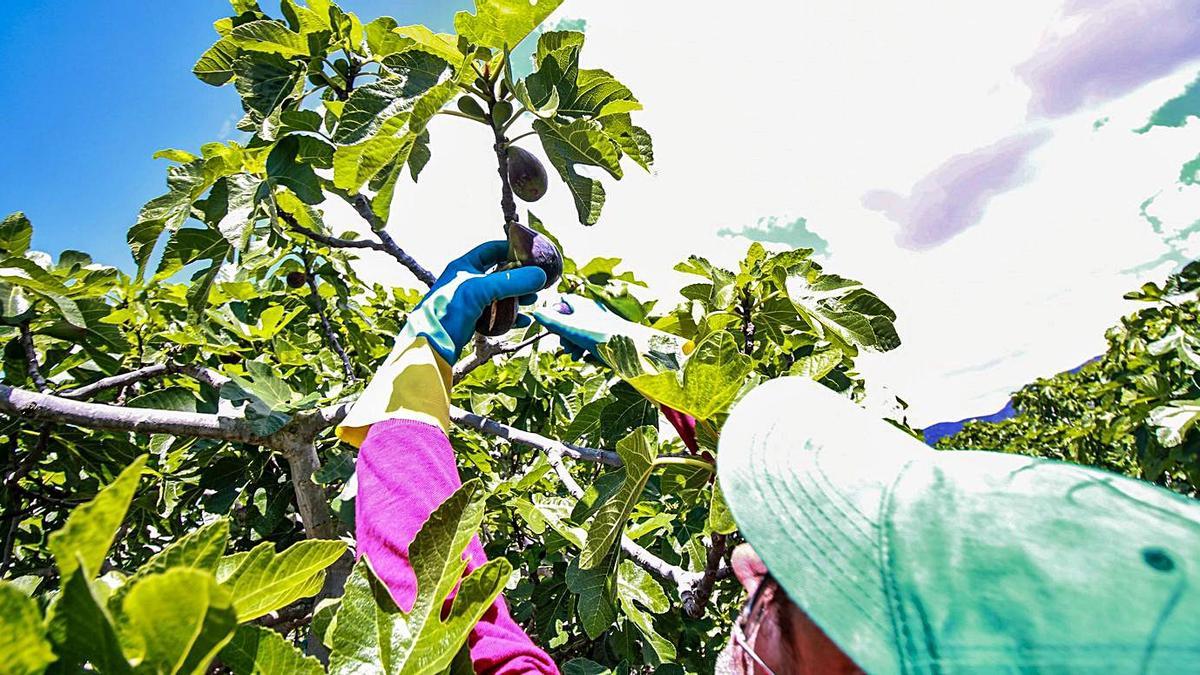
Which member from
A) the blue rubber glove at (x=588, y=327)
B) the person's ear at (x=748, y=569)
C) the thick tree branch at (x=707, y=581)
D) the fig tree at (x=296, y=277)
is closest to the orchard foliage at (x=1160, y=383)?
the thick tree branch at (x=707, y=581)

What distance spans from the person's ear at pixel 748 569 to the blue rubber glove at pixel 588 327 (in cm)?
56

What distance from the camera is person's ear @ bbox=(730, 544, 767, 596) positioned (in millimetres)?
802

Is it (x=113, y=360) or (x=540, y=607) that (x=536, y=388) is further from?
(x=113, y=360)

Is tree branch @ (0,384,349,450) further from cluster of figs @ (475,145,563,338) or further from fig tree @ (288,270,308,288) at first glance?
fig tree @ (288,270,308,288)

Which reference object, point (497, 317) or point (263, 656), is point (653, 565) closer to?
point (497, 317)

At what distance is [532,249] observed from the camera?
66.5 inches

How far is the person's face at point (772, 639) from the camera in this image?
627mm

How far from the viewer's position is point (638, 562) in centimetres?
164

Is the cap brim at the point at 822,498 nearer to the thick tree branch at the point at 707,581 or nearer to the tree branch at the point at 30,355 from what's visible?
the thick tree branch at the point at 707,581

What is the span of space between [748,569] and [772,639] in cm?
12

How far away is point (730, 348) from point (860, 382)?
1.48m

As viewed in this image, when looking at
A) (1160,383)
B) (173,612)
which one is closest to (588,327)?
(173,612)

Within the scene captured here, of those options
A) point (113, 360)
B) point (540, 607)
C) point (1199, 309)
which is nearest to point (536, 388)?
point (540, 607)

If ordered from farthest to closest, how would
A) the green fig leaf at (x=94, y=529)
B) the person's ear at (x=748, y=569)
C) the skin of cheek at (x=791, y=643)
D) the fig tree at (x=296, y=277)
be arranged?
the fig tree at (x=296, y=277) < the person's ear at (x=748, y=569) < the skin of cheek at (x=791, y=643) < the green fig leaf at (x=94, y=529)
